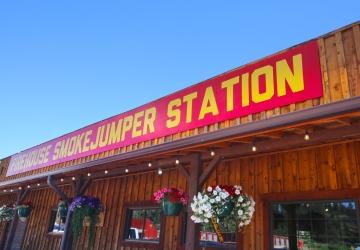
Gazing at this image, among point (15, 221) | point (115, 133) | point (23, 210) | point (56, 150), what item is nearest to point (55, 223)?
point (23, 210)

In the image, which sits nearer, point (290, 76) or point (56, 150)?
point (290, 76)

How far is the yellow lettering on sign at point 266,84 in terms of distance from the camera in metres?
5.37

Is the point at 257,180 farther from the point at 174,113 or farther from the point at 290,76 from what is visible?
the point at 174,113

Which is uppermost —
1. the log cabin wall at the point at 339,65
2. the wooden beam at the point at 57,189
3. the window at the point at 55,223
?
the log cabin wall at the point at 339,65

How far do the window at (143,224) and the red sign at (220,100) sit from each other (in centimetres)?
176

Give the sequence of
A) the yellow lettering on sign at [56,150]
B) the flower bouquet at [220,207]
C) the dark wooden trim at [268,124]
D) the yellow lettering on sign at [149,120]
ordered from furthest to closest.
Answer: the yellow lettering on sign at [56,150], the yellow lettering on sign at [149,120], the flower bouquet at [220,207], the dark wooden trim at [268,124]

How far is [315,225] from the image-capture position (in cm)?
537

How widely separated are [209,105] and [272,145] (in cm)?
167

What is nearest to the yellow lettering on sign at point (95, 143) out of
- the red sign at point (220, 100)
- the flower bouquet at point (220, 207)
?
the red sign at point (220, 100)

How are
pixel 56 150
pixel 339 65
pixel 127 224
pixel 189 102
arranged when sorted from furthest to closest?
pixel 56 150 → pixel 127 224 → pixel 189 102 → pixel 339 65

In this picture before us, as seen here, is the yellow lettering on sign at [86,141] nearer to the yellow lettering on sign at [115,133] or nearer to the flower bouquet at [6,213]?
the yellow lettering on sign at [115,133]

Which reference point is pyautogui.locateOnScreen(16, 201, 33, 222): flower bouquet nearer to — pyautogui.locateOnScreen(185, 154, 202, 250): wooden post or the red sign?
the red sign

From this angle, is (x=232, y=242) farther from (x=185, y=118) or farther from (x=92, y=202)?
(x=92, y=202)

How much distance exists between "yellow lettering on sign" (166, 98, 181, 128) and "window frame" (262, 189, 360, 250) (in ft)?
7.26
